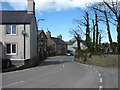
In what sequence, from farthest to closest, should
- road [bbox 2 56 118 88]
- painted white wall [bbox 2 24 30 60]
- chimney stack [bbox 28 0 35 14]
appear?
chimney stack [bbox 28 0 35 14] < painted white wall [bbox 2 24 30 60] < road [bbox 2 56 118 88]

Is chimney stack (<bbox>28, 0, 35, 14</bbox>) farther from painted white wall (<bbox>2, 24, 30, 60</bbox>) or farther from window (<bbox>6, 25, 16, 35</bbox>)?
window (<bbox>6, 25, 16, 35</bbox>)

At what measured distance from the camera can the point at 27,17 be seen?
3145cm

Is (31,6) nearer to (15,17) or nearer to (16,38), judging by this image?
(15,17)

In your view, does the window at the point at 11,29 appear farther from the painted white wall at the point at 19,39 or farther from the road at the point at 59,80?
the road at the point at 59,80

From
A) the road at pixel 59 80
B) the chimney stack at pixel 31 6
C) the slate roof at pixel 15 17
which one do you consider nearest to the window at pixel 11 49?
the slate roof at pixel 15 17

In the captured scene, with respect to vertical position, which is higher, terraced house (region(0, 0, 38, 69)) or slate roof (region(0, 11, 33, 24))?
slate roof (region(0, 11, 33, 24))

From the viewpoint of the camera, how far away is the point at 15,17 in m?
31.3

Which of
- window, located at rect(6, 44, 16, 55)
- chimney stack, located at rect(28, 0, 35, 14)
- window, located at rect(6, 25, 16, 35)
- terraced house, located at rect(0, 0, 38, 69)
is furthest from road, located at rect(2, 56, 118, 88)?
chimney stack, located at rect(28, 0, 35, 14)

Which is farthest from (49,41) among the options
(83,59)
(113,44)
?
(113,44)

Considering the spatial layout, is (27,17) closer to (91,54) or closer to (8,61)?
(8,61)

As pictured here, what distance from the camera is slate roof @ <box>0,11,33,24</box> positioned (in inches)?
1174

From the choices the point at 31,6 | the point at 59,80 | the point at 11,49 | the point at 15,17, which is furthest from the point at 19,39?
the point at 59,80

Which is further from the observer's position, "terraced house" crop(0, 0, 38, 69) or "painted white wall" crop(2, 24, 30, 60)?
"painted white wall" crop(2, 24, 30, 60)

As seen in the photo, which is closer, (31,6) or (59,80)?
(59,80)
